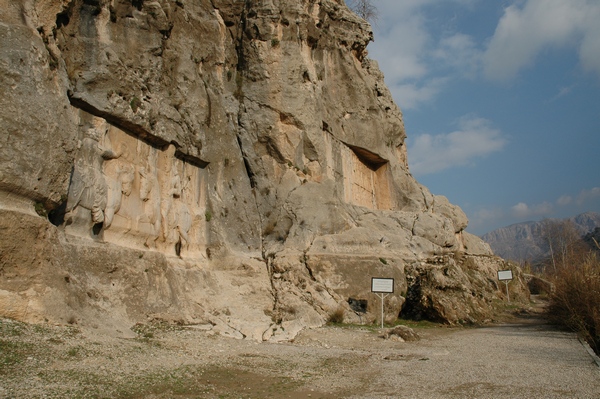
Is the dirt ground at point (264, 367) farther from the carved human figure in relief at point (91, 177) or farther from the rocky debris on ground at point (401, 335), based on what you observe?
the carved human figure in relief at point (91, 177)

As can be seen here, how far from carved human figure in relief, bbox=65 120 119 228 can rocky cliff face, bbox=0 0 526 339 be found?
0.15 feet

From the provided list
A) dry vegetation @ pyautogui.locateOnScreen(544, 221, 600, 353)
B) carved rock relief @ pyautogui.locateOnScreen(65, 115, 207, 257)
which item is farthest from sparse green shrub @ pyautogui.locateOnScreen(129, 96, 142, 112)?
dry vegetation @ pyautogui.locateOnScreen(544, 221, 600, 353)

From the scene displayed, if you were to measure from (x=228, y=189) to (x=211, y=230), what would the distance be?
2141 millimetres

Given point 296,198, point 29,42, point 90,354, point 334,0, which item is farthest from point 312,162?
point 90,354

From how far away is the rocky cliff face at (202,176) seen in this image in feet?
38.9

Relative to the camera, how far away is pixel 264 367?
1074cm

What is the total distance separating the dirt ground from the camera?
26.5 ft

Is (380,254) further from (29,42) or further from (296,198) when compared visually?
(29,42)

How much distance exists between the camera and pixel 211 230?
787 inches

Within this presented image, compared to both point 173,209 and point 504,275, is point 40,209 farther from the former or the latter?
point 504,275

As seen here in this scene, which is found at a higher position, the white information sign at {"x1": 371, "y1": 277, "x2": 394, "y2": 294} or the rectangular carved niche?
the rectangular carved niche

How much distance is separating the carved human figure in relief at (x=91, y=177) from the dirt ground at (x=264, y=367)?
383 cm

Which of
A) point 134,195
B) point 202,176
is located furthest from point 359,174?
point 134,195

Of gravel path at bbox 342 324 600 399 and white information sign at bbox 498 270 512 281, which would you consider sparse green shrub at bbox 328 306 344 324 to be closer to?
gravel path at bbox 342 324 600 399
